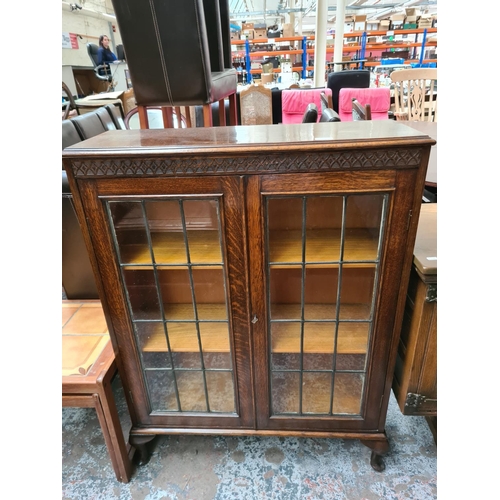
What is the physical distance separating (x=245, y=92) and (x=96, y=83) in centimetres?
484

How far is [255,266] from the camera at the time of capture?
973mm

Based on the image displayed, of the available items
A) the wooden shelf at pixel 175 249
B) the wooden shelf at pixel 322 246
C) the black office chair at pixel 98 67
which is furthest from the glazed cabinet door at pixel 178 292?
the black office chair at pixel 98 67

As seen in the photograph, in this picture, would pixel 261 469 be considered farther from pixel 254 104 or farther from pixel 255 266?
pixel 254 104

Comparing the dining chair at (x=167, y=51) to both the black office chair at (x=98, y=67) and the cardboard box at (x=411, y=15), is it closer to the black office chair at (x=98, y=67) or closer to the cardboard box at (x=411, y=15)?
the black office chair at (x=98, y=67)

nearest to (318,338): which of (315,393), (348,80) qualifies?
(315,393)

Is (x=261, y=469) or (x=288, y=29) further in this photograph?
(x=288, y=29)

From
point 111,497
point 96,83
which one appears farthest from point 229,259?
point 96,83

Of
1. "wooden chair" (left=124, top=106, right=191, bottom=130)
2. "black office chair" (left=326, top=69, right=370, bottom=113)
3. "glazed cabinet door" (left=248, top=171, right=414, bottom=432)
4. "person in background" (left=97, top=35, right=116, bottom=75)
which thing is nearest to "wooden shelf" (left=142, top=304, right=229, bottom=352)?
"glazed cabinet door" (left=248, top=171, right=414, bottom=432)

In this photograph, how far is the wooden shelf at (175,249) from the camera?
975mm

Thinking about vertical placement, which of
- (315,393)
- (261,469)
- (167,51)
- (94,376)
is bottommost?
(261,469)

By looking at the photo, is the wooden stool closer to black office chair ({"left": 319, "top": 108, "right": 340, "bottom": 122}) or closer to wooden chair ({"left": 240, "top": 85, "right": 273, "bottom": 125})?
black office chair ({"left": 319, "top": 108, "right": 340, "bottom": 122})

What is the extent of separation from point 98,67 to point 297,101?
3960mm

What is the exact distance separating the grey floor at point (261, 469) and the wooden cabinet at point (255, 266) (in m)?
0.10

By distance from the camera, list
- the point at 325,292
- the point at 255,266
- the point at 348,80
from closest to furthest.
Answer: the point at 255,266
the point at 325,292
the point at 348,80
